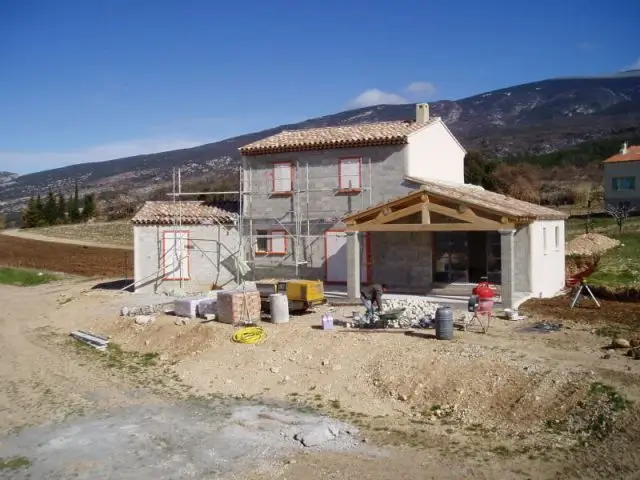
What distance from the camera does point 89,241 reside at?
64750 millimetres

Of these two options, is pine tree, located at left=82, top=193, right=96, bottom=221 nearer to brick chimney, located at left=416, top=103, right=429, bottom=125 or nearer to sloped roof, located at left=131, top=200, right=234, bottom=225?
sloped roof, located at left=131, top=200, right=234, bottom=225

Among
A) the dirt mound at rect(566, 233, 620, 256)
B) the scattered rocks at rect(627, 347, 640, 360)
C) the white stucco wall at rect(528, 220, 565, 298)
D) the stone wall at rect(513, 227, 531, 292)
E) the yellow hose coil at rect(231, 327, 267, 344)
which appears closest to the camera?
the scattered rocks at rect(627, 347, 640, 360)

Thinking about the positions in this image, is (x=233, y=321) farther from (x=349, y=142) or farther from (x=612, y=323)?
(x=612, y=323)

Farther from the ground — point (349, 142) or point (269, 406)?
point (349, 142)

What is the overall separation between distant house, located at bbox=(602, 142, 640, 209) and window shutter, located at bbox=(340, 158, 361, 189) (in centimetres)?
3827

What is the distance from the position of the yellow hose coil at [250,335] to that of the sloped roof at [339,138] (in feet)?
30.0

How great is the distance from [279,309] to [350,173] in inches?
292

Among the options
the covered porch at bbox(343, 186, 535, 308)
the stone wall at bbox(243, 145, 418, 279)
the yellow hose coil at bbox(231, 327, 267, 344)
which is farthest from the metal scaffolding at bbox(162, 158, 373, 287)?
the yellow hose coil at bbox(231, 327, 267, 344)

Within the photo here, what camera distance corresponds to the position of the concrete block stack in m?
20.0

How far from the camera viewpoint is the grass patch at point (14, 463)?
11.3 m

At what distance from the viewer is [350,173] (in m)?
25.2

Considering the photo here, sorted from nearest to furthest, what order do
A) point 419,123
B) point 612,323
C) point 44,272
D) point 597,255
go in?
1. point 612,323
2. point 419,123
3. point 597,255
4. point 44,272

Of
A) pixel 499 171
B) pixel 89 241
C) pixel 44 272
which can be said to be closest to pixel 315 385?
pixel 44 272

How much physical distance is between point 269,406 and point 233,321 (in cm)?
607
